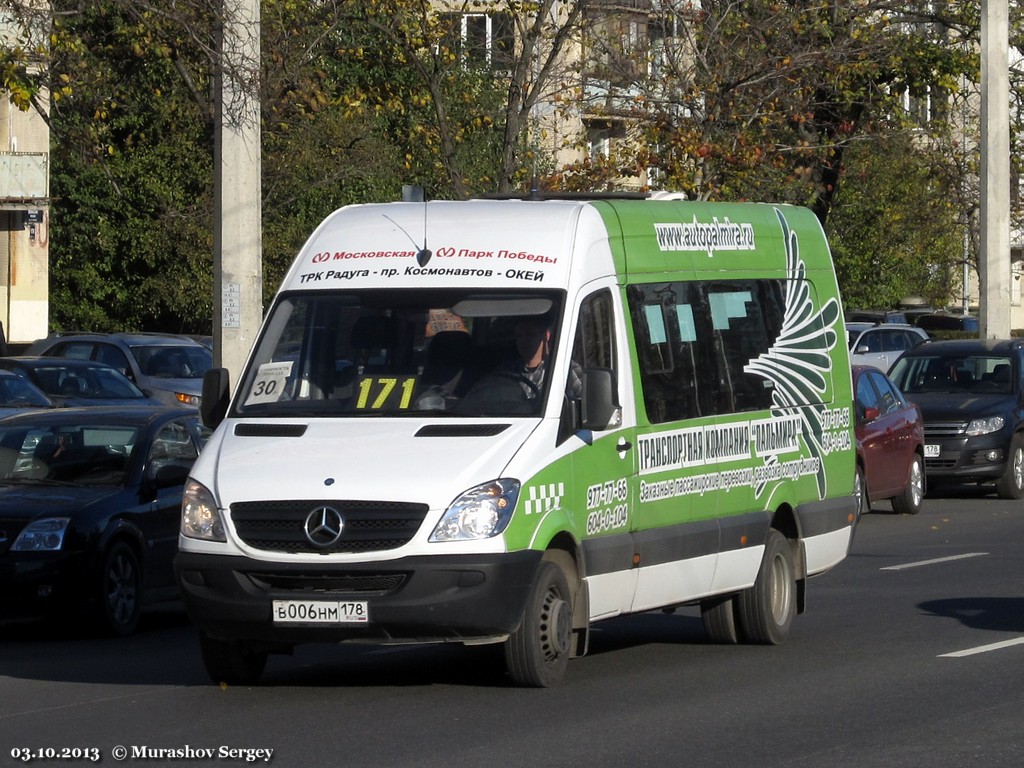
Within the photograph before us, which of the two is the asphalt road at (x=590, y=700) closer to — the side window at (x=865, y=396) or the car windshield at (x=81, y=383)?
the side window at (x=865, y=396)

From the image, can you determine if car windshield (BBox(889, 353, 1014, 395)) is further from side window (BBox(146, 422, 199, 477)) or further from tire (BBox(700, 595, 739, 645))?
tire (BBox(700, 595, 739, 645))

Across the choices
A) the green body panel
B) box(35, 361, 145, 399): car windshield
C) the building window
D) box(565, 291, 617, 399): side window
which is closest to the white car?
the building window

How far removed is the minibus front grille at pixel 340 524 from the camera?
875 cm

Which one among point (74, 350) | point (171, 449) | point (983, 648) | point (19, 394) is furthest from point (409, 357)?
point (74, 350)

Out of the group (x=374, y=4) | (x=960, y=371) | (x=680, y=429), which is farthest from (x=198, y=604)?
(x=960, y=371)

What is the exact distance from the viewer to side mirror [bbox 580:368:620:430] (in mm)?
9383

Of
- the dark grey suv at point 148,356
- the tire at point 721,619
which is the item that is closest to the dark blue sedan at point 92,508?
the tire at point 721,619

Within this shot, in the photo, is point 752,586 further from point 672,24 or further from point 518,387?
point 672,24

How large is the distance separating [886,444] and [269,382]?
38.2 ft

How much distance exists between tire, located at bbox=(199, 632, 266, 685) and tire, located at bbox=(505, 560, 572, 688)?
4.38ft

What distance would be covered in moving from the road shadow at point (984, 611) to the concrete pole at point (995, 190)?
63.1 feet

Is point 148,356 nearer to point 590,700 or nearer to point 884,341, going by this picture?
point 884,341

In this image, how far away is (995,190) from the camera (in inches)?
1262

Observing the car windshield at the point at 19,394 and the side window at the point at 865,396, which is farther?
the side window at the point at 865,396
